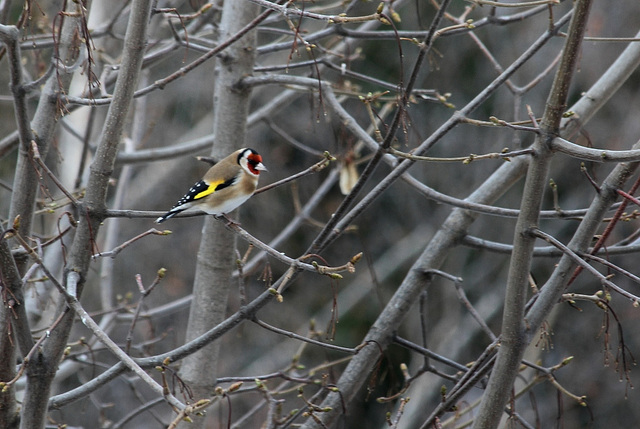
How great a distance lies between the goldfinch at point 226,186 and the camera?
10.5 feet

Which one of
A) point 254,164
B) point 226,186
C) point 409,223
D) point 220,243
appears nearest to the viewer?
point 220,243

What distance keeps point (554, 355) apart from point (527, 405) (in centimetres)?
90

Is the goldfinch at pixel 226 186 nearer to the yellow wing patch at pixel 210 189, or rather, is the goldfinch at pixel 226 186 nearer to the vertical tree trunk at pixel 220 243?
the yellow wing patch at pixel 210 189

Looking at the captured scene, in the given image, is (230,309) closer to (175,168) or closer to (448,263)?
(175,168)

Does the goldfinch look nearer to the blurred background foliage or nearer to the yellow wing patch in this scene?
the yellow wing patch

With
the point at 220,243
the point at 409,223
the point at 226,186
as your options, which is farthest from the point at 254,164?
the point at 409,223

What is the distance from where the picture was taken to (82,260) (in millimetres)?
2225

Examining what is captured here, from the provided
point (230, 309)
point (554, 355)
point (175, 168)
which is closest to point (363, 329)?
point (230, 309)

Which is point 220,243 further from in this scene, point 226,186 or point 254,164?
point 254,164

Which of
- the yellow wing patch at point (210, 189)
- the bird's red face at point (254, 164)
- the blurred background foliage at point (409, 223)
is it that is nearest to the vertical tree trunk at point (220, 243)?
the yellow wing patch at point (210, 189)

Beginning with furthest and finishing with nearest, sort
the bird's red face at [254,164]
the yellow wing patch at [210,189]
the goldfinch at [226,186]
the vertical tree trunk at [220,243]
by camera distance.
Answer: the bird's red face at [254,164]
the yellow wing patch at [210,189]
the goldfinch at [226,186]
the vertical tree trunk at [220,243]

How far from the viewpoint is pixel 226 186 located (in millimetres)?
3377

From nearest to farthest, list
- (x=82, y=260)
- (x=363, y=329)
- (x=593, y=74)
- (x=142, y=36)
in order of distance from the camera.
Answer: (x=142, y=36)
(x=82, y=260)
(x=593, y=74)
(x=363, y=329)

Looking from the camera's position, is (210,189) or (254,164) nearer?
(210,189)
